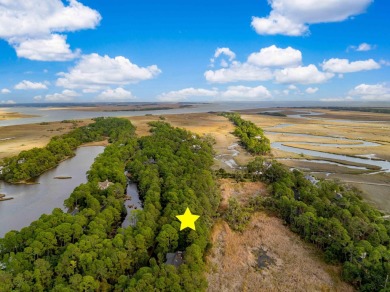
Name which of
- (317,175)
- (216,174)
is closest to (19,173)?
(216,174)

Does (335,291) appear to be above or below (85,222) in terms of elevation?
below

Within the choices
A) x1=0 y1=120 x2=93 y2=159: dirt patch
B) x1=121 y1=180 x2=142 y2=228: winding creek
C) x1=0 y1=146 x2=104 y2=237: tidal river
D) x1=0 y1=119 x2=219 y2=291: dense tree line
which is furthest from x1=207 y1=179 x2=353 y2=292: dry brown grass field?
x1=0 y1=120 x2=93 y2=159: dirt patch

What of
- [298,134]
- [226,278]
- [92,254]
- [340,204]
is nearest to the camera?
[92,254]

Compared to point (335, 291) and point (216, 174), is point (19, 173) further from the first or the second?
point (335, 291)

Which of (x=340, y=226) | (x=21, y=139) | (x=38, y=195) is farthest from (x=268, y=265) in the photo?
(x=21, y=139)

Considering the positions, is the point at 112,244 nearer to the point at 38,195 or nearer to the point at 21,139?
the point at 38,195

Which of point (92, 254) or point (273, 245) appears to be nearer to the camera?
point (92, 254)
